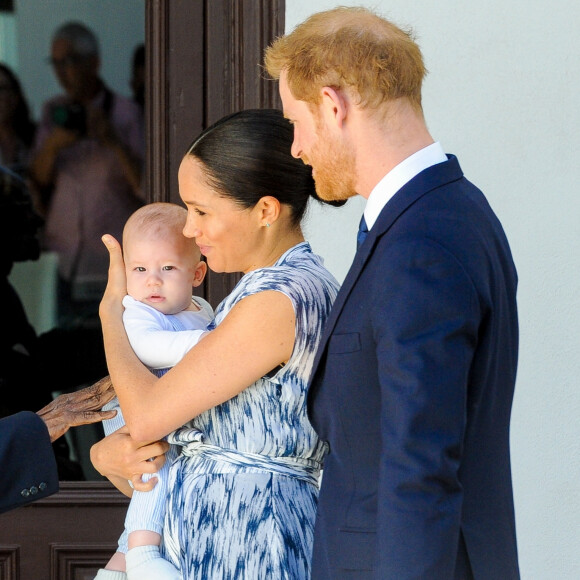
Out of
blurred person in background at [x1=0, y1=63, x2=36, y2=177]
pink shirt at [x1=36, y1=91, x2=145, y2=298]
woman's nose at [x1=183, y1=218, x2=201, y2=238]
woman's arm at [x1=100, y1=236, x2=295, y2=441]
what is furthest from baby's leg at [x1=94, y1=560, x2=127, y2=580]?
blurred person in background at [x1=0, y1=63, x2=36, y2=177]

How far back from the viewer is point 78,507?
3.27m

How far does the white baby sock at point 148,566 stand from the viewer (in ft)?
6.29

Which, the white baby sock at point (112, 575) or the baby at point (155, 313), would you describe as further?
the white baby sock at point (112, 575)

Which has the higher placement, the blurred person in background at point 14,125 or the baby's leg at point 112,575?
the blurred person in background at point 14,125

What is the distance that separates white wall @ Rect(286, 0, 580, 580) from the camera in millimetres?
3131

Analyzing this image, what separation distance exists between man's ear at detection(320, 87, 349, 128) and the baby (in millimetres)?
596

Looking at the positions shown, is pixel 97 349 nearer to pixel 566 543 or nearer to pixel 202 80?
pixel 202 80

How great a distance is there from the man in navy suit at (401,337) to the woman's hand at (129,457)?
452 millimetres

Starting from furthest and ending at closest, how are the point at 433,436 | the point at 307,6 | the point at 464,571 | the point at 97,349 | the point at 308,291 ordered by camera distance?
the point at 97,349
the point at 307,6
the point at 308,291
the point at 464,571
the point at 433,436

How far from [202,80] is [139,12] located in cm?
32

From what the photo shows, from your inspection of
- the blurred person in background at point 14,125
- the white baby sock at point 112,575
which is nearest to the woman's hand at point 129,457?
the white baby sock at point 112,575

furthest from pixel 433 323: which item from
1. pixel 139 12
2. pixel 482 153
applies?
pixel 139 12

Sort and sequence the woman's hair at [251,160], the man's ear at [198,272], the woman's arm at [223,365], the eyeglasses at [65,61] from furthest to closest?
the eyeglasses at [65,61]
the man's ear at [198,272]
the woman's hair at [251,160]
the woman's arm at [223,365]

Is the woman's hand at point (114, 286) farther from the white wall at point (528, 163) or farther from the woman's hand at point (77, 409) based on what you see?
the white wall at point (528, 163)
